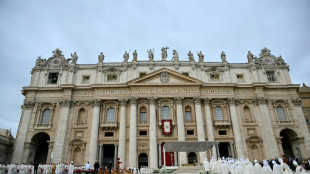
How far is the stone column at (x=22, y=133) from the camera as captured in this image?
109ft

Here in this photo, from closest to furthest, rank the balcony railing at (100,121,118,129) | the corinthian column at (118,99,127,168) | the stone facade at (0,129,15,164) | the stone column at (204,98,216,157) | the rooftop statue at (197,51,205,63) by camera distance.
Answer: the corinthian column at (118,99,127,168) → the stone facade at (0,129,15,164) → the stone column at (204,98,216,157) → the balcony railing at (100,121,118,129) → the rooftop statue at (197,51,205,63)

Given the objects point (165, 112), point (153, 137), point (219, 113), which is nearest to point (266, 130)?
point (219, 113)

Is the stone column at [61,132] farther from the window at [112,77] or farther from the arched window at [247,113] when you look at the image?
the arched window at [247,113]

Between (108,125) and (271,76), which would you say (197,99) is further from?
(271,76)

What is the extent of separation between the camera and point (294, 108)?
123 ft

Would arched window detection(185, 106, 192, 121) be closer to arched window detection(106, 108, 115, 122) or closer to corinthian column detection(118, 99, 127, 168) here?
corinthian column detection(118, 99, 127, 168)

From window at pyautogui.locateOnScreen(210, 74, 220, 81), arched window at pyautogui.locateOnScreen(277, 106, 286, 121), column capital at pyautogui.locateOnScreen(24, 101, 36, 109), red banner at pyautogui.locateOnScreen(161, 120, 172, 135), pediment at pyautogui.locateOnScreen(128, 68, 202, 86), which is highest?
window at pyautogui.locateOnScreen(210, 74, 220, 81)

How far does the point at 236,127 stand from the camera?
3528 cm

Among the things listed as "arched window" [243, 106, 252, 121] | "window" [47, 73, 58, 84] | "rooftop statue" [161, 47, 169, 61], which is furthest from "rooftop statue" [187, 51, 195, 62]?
"window" [47, 73, 58, 84]

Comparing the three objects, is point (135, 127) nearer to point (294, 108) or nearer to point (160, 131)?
point (160, 131)

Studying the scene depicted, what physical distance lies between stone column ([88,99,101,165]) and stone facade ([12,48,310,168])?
0.50 ft

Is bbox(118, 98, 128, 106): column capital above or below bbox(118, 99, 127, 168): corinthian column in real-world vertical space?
above

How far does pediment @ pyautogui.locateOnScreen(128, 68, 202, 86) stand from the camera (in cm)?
3728

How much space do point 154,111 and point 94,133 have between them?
10016mm
